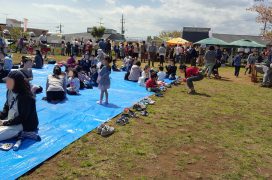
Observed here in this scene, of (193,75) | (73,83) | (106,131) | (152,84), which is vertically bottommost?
(106,131)

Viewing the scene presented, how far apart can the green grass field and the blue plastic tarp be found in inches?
9.0

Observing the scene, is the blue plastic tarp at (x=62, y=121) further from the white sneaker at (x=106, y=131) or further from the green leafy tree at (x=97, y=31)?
the green leafy tree at (x=97, y=31)

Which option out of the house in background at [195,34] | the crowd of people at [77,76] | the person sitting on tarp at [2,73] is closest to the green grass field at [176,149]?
the crowd of people at [77,76]

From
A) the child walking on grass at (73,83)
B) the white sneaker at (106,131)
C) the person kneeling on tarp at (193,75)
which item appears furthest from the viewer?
the person kneeling on tarp at (193,75)

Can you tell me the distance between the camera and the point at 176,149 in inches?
242

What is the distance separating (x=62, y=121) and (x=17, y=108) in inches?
70.5

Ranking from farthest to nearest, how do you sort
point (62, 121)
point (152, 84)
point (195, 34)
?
point (195, 34) < point (152, 84) < point (62, 121)

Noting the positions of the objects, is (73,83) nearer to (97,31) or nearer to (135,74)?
(135,74)

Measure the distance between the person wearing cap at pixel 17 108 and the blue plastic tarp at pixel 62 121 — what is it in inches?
12.9

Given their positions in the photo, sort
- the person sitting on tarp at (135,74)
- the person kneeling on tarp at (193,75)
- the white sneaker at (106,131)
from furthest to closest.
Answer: the person sitting on tarp at (135,74)
the person kneeling on tarp at (193,75)
the white sneaker at (106,131)

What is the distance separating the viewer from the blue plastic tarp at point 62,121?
498 cm

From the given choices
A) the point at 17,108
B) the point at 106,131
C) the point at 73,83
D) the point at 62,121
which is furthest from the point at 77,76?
the point at 17,108

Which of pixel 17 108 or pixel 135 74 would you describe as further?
pixel 135 74

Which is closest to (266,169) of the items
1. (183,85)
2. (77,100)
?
(77,100)
